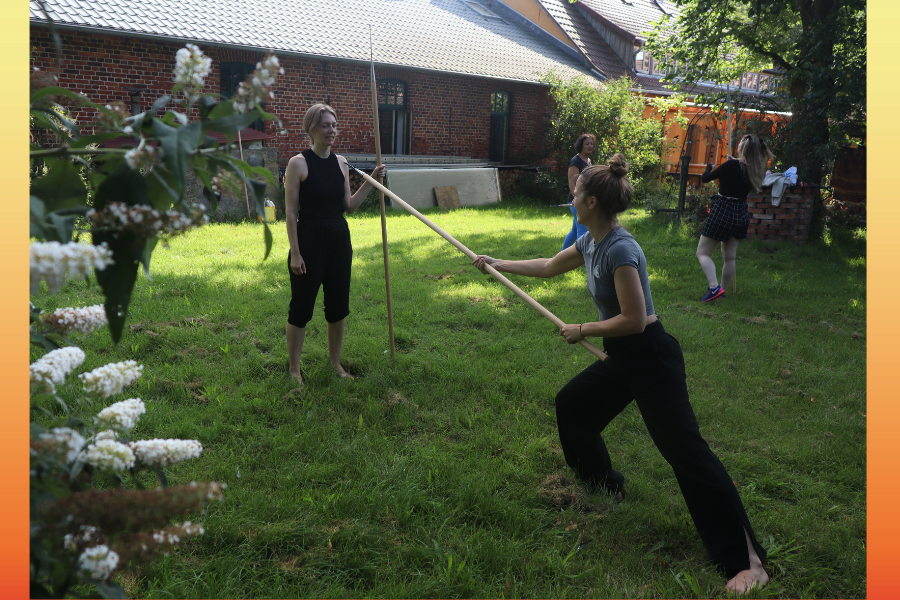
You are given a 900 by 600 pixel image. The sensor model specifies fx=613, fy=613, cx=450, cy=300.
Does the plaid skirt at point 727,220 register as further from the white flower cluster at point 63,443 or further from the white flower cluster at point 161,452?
the white flower cluster at point 63,443

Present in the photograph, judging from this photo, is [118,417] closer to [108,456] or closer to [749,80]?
[108,456]

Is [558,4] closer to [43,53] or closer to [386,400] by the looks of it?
[43,53]

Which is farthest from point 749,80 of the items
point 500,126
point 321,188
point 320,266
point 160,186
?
point 160,186

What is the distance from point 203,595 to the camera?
2.61 metres

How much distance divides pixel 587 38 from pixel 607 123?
7929 mm

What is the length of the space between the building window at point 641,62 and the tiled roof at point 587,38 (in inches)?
32.4

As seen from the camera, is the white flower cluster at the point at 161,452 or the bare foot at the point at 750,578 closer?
the white flower cluster at the point at 161,452

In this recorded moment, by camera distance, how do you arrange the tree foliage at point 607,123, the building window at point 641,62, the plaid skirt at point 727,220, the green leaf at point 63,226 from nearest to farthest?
the green leaf at point 63,226 → the plaid skirt at point 727,220 → the tree foliage at point 607,123 → the building window at point 641,62

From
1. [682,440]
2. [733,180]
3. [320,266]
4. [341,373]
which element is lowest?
[341,373]

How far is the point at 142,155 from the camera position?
105cm

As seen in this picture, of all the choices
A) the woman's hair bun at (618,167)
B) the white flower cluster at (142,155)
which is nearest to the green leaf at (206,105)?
the white flower cluster at (142,155)

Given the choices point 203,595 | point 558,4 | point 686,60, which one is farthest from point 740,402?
point 558,4

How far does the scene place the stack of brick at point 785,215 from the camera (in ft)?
36.1

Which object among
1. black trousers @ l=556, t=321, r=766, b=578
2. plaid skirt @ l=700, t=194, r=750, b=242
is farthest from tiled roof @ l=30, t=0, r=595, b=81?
black trousers @ l=556, t=321, r=766, b=578
